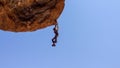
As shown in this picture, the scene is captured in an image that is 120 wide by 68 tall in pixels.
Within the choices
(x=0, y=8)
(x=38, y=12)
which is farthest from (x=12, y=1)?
(x=38, y=12)

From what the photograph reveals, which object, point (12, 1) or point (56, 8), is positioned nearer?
point (12, 1)

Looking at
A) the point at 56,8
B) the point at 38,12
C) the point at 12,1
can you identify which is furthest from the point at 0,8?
the point at 56,8

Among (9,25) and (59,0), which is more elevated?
(59,0)

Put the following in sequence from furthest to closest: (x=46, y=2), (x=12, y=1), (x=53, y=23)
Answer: (x=53, y=23) < (x=46, y=2) < (x=12, y=1)

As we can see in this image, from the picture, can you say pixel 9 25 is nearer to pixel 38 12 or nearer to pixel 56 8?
pixel 38 12

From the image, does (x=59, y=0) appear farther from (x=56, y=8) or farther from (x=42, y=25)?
(x=42, y=25)

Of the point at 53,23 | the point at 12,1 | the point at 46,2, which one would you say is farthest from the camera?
the point at 53,23
